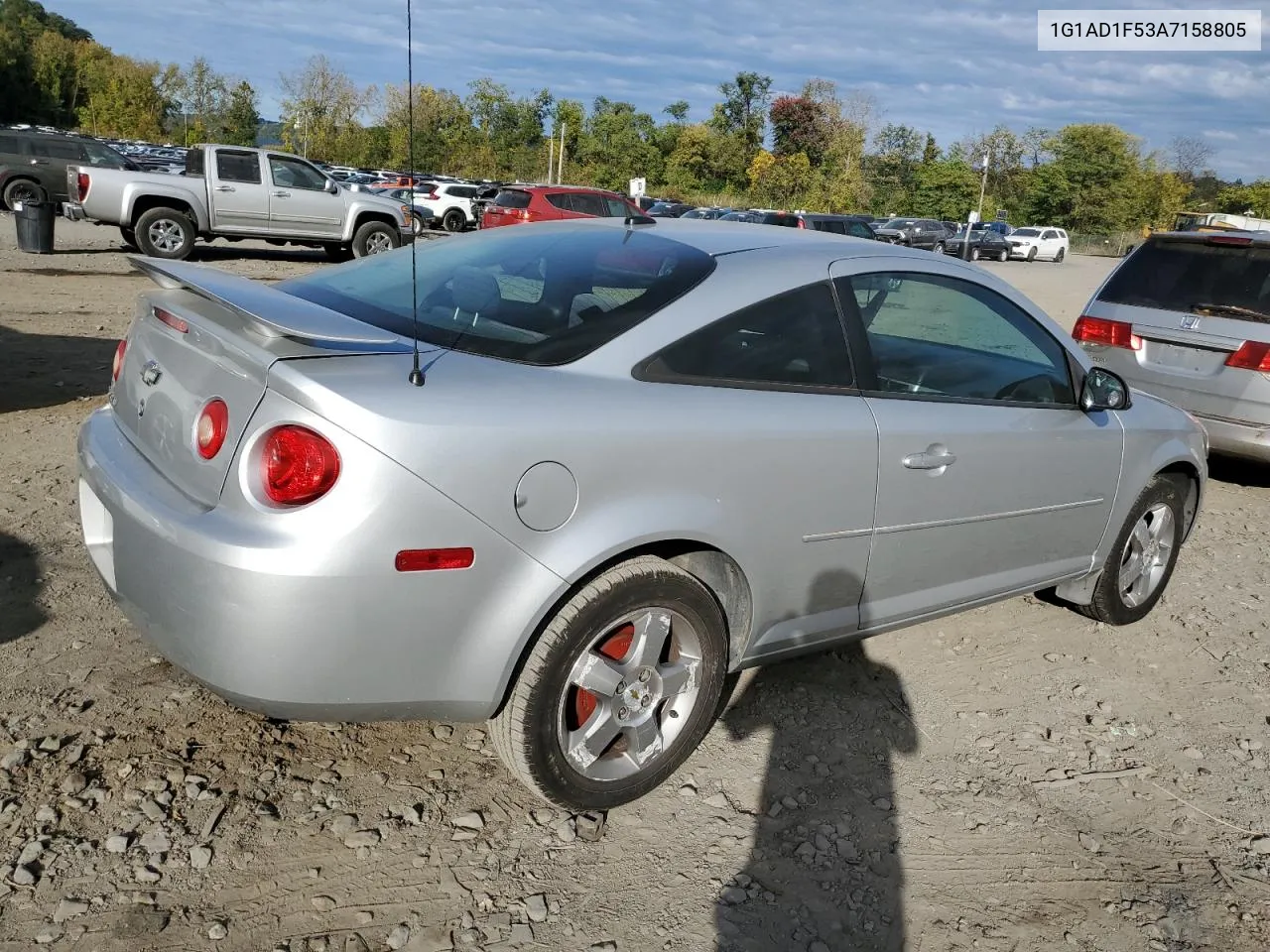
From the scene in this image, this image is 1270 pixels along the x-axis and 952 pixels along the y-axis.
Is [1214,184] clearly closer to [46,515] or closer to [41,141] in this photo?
[41,141]

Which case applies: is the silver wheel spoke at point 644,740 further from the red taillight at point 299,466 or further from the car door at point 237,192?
the car door at point 237,192

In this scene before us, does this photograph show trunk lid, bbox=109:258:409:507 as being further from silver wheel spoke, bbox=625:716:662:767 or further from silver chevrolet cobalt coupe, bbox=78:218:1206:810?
silver wheel spoke, bbox=625:716:662:767

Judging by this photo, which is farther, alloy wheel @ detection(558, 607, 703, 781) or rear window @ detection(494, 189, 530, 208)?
rear window @ detection(494, 189, 530, 208)

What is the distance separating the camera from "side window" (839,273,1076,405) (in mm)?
3584

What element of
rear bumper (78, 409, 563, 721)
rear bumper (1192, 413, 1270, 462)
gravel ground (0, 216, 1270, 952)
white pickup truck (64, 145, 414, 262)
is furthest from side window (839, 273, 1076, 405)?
white pickup truck (64, 145, 414, 262)

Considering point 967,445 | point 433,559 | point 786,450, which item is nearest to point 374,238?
point 967,445

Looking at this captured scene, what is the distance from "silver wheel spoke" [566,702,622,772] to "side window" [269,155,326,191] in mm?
16081

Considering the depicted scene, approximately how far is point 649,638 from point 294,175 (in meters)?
16.3

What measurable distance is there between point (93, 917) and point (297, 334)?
1.39m

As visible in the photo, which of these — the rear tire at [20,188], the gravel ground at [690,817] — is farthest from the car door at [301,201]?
the gravel ground at [690,817]

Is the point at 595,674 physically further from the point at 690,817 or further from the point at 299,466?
the point at 299,466

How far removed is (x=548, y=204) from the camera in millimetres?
21469

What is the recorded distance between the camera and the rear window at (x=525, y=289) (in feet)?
9.27

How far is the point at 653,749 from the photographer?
2955 millimetres
